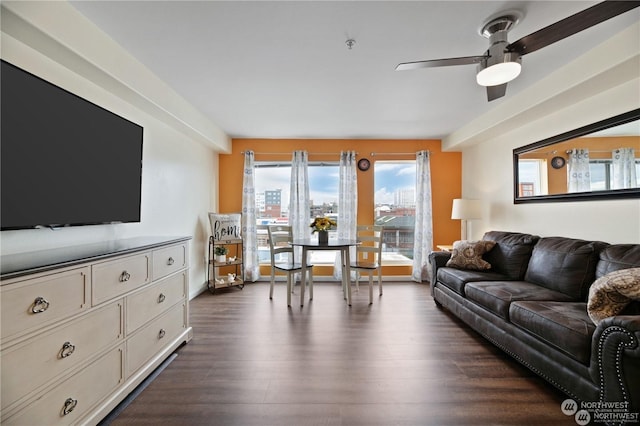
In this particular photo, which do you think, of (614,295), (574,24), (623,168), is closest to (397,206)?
(623,168)

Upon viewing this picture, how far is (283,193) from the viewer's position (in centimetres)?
513

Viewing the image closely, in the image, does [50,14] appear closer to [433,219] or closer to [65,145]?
[65,145]

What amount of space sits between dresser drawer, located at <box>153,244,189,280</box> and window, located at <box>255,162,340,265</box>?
2.56 meters

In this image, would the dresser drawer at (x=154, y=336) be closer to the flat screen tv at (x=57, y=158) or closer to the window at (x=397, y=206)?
the flat screen tv at (x=57, y=158)

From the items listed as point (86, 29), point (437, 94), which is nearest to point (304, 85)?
point (437, 94)

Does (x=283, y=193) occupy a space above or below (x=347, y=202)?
above

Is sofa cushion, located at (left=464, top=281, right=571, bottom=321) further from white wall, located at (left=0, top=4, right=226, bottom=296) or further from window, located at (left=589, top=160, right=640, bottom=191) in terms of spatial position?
white wall, located at (left=0, top=4, right=226, bottom=296)

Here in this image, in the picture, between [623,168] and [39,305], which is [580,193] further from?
[39,305]

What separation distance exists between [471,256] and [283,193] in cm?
320

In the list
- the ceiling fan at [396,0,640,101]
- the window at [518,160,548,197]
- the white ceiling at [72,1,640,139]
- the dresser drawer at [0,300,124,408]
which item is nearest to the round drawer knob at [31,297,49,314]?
the dresser drawer at [0,300,124,408]

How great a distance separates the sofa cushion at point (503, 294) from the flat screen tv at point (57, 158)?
3.25 m

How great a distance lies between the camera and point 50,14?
161 cm

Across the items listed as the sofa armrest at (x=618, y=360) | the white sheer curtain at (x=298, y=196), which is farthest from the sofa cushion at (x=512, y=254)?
the white sheer curtain at (x=298, y=196)

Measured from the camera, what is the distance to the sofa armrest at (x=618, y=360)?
142 centimetres
